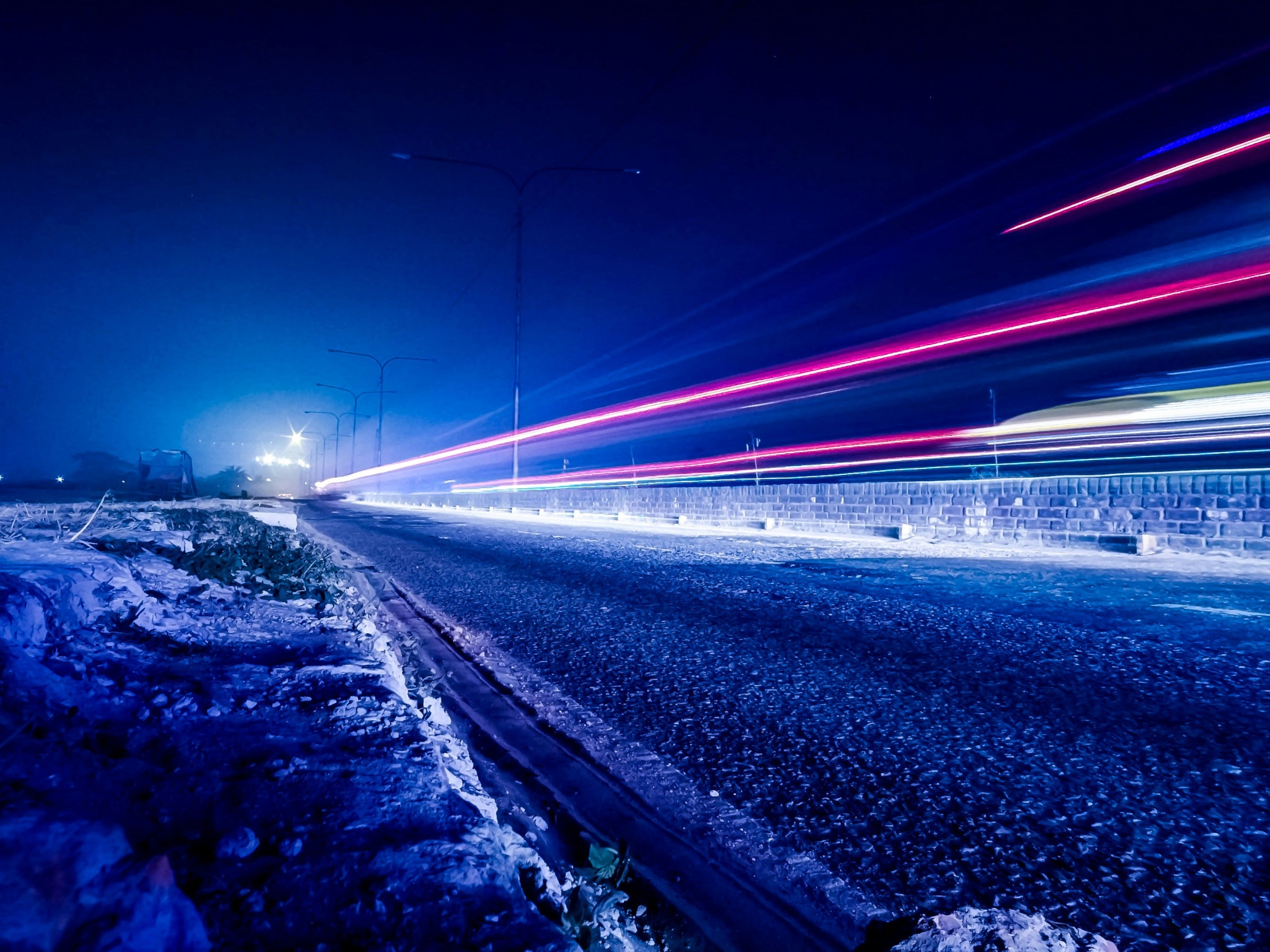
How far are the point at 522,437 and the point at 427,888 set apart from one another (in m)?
48.0

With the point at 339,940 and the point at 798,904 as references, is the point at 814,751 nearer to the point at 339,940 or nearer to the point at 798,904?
the point at 798,904

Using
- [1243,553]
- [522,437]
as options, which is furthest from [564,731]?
[522,437]

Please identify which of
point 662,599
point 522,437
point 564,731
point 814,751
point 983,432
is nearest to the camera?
point 814,751

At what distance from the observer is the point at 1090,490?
1086cm

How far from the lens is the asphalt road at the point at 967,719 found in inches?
67.7

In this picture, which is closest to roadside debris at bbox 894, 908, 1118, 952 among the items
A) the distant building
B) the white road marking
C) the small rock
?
the small rock

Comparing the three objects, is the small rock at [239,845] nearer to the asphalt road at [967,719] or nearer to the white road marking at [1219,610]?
the asphalt road at [967,719]

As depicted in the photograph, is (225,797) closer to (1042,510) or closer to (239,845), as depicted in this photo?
(239,845)

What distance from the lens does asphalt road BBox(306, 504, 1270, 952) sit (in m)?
1.72

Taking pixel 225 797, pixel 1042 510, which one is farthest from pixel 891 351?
pixel 225 797

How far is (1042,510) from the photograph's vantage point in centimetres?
1150

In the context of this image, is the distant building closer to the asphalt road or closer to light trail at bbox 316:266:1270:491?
light trail at bbox 316:266:1270:491

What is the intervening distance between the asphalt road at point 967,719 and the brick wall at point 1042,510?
3.11 metres

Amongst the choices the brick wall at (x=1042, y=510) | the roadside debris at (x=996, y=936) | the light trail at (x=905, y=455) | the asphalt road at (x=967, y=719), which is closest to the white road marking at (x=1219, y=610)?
the asphalt road at (x=967, y=719)
